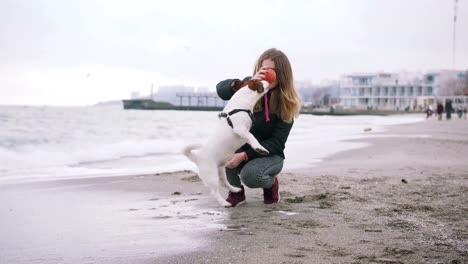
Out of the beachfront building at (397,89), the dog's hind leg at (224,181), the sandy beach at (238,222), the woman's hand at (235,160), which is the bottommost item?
the sandy beach at (238,222)

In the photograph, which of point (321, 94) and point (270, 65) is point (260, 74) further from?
point (321, 94)

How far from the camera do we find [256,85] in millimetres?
3580

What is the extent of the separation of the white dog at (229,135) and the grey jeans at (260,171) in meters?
0.24

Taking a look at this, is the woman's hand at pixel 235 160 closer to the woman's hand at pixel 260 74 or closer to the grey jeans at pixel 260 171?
the grey jeans at pixel 260 171

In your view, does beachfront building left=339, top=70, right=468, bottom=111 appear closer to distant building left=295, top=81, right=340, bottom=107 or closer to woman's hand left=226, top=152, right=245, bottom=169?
distant building left=295, top=81, right=340, bottom=107

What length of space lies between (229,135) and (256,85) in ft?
1.32

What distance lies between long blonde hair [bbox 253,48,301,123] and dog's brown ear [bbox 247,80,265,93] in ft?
1.10

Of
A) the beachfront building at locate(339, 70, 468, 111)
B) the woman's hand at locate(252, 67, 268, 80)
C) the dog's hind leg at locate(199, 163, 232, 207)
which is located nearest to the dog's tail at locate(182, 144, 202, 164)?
the dog's hind leg at locate(199, 163, 232, 207)

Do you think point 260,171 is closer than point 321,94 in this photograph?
Yes

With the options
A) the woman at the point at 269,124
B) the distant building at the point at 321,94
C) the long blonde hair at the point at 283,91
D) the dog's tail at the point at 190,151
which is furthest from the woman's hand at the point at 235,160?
Result: the distant building at the point at 321,94

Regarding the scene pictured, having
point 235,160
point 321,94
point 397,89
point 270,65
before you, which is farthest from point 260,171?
point 321,94

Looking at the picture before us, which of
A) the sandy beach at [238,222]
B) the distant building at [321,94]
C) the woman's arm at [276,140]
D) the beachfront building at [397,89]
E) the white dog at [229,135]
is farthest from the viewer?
the distant building at [321,94]

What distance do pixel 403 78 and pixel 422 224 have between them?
117 metres

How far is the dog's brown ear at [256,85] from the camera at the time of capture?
358cm
